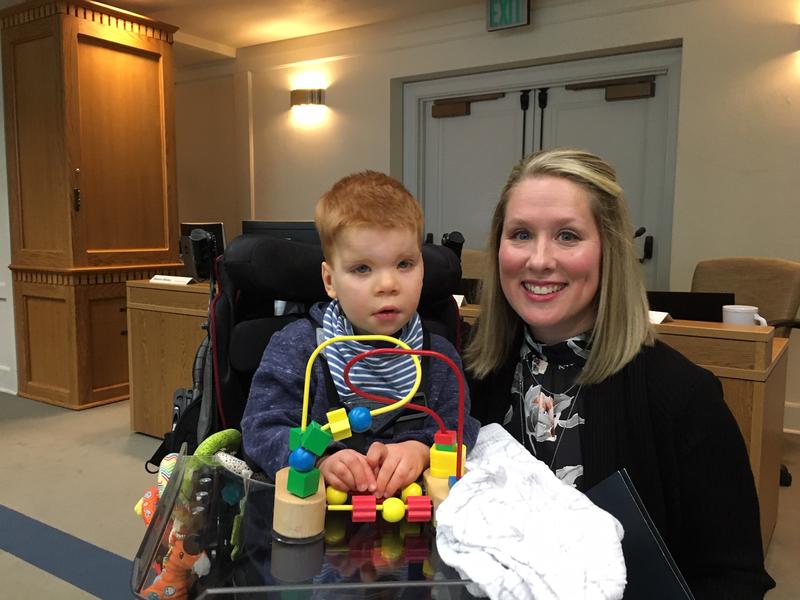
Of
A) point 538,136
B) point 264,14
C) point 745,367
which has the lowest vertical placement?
point 745,367

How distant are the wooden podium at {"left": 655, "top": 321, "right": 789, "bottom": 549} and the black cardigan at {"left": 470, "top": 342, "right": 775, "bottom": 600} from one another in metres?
1.09

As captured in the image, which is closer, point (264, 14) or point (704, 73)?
point (704, 73)

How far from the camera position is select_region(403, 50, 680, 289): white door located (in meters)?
4.15

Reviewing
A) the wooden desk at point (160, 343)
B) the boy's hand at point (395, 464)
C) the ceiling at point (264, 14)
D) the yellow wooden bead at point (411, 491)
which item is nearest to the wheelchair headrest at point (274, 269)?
the boy's hand at point (395, 464)

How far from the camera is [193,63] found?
19.5 feet

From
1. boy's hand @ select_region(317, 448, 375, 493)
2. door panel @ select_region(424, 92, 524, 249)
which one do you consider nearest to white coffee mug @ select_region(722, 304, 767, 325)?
boy's hand @ select_region(317, 448, 375, 493)

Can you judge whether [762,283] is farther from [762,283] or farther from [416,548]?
[416,548]

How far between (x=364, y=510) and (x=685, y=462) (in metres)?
0.52

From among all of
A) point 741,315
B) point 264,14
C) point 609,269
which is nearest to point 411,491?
point 609,269

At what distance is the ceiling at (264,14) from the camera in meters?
4.47

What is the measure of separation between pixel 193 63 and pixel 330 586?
6094mm

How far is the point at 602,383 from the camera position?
42.3 inches

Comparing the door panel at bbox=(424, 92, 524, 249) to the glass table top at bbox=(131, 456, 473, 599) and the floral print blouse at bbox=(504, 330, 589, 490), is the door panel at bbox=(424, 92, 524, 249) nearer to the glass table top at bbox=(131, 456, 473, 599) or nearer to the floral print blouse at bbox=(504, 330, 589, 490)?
the floral print blouse at bbox=(504, 330, 589, 490)

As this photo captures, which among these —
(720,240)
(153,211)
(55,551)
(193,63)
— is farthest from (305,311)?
(193,63)
